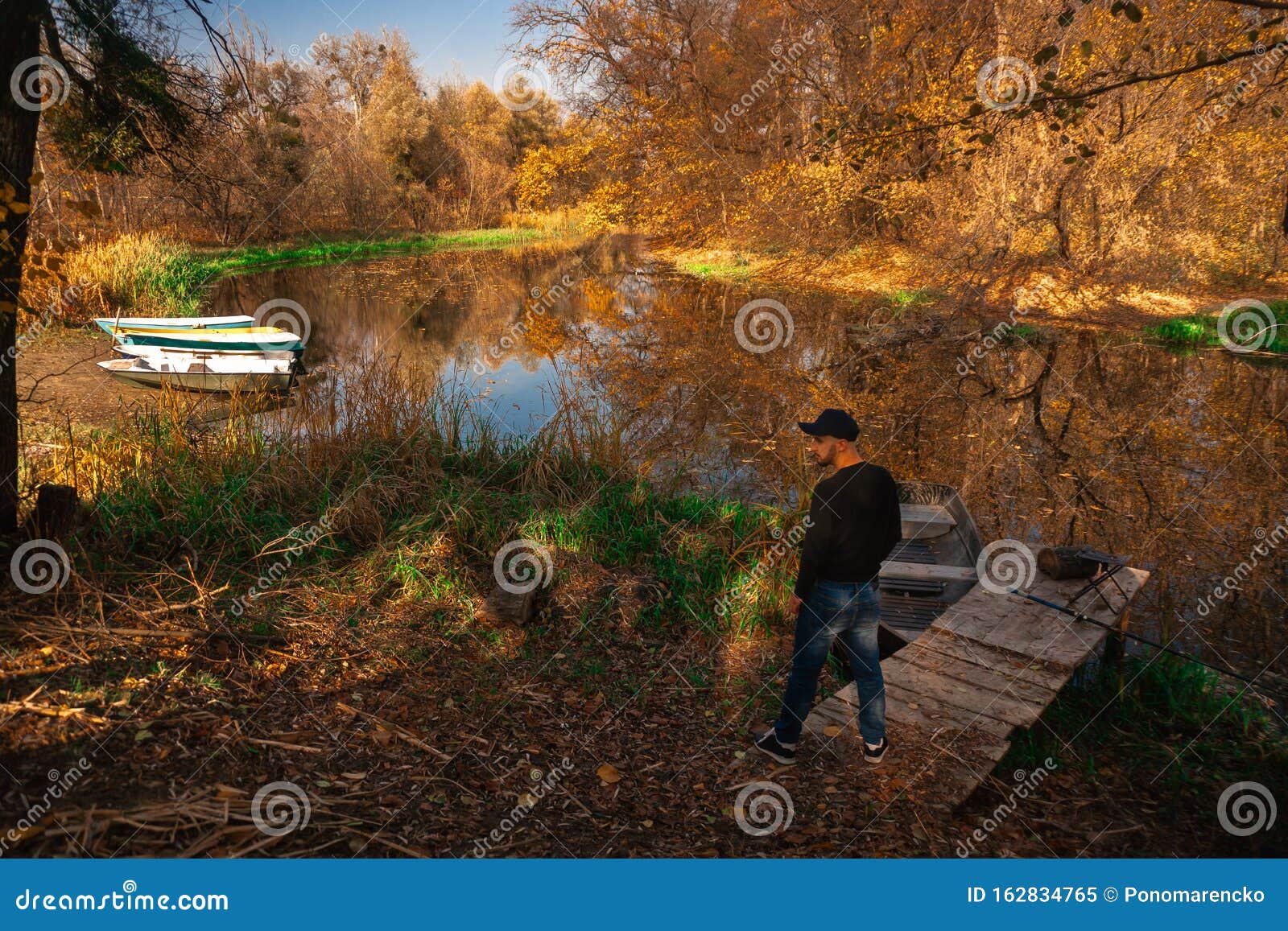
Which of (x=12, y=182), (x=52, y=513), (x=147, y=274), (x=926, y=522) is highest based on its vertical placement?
(x=12, y=182)

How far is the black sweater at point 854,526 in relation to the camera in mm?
3670

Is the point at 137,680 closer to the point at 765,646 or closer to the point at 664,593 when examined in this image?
the point at 664,593

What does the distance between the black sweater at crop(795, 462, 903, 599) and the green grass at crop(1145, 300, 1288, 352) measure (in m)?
16.1

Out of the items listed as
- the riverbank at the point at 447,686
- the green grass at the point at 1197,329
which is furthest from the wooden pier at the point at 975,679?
the green grass at the point at 1197,329

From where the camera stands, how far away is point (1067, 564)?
5676 mm

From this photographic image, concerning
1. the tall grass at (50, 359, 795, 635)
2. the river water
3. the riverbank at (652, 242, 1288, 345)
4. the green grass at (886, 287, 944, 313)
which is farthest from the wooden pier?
the green grass at (886, 287, 944, 313)

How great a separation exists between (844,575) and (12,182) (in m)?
4.97

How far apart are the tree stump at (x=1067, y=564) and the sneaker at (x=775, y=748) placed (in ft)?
9.53

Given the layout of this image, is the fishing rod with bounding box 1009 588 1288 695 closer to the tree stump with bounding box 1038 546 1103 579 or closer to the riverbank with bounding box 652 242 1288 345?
the tree stump with bounding box 1038 546 1103 579

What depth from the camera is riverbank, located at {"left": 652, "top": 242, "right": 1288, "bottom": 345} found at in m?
17.3

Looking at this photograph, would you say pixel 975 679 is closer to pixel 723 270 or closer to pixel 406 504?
pixel 406 504

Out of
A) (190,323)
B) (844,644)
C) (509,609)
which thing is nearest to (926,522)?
(844,644)

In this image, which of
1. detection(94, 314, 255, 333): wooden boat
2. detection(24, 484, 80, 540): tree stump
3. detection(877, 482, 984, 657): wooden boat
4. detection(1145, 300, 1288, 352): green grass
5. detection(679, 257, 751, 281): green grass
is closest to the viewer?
detection(24, 484, 80, 540): tree stump

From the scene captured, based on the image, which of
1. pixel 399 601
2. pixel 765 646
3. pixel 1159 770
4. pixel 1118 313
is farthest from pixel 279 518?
pixel 1118 313
